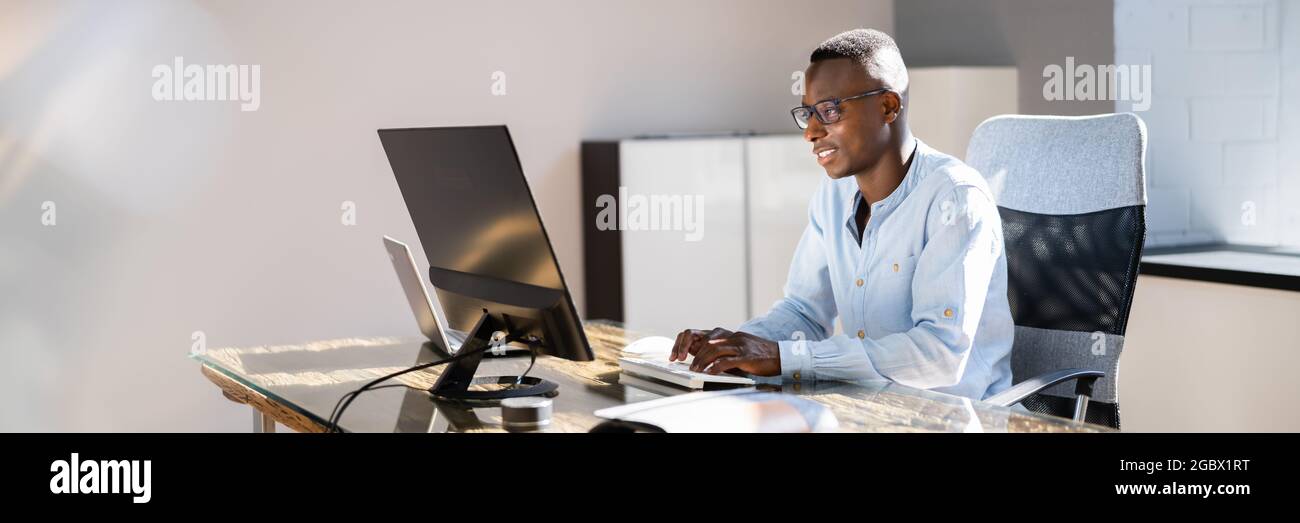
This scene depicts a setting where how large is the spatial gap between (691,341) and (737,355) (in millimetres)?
111

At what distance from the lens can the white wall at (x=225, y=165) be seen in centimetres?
369

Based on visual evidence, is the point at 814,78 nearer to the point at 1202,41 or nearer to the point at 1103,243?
the point at 1103,243

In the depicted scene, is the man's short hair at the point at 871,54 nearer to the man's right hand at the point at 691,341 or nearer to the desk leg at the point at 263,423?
the man's right hand at the point at 691,341

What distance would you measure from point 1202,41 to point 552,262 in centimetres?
279

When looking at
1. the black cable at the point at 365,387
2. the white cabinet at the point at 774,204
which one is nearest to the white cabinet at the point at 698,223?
the white cabinet at the point at 774,204

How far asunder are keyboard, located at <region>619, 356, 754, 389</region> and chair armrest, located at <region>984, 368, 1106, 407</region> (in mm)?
453

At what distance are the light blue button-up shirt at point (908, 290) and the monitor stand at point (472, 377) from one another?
1.33 ft

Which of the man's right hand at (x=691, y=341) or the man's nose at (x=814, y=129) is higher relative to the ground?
the man's nose at (x=814, y=129)

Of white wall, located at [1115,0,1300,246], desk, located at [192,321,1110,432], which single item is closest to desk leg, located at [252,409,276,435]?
desk, located at [192,321,1110,432]

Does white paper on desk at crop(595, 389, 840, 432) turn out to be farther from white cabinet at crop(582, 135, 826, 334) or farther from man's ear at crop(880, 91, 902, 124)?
white cabinet at crop(582, 135, 826, 334)

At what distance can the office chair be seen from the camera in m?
2.26
